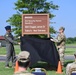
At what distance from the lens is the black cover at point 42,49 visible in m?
13.9

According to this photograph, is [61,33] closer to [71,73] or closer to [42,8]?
[71,73]

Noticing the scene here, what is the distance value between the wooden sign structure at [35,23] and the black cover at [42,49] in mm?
707

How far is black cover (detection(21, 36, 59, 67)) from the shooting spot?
13.9 meters

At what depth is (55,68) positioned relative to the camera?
47.9ft

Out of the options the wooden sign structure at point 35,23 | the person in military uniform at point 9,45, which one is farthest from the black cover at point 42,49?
the wooden sign structure at point 35,23

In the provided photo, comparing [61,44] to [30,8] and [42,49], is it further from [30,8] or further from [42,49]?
[30,8]

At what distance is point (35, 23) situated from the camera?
579 inches

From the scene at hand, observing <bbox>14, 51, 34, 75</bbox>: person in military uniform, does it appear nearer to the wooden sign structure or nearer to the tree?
the wooden sign structure

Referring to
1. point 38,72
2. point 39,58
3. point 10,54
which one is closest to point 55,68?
point 39,58

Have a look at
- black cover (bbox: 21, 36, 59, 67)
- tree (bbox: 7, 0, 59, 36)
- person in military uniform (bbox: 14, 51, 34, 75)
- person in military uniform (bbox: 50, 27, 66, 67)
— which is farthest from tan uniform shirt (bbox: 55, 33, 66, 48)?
tree (bbox: 7, 0, 59, 36)

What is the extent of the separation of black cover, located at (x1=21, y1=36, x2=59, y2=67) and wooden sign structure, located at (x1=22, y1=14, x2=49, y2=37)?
0.71m

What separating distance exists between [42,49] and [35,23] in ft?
4.49

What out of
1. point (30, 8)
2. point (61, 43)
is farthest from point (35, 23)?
point (30, 8)

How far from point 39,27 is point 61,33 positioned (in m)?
1.14
